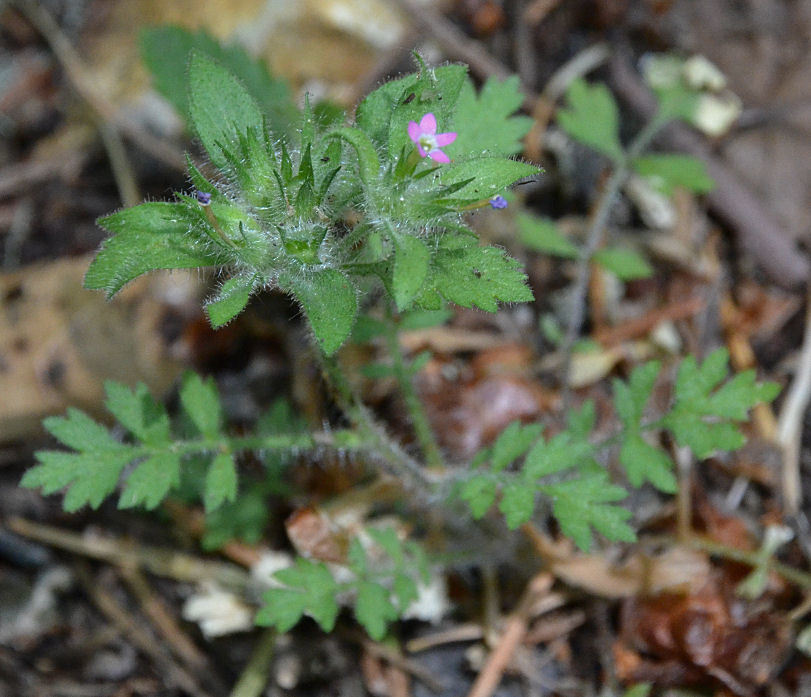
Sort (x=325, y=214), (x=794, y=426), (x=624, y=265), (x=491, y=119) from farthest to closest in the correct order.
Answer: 1. (x=794, y=426)
2. (x=624, y=265)
3. (x=491, y=119)
4. (x=325, y=214)

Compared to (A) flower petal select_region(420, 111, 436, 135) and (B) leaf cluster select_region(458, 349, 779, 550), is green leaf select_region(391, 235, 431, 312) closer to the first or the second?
(A) flower petal select_region(420, 111, 436, 135)

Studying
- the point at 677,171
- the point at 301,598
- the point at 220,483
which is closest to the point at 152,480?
the point at 220,483

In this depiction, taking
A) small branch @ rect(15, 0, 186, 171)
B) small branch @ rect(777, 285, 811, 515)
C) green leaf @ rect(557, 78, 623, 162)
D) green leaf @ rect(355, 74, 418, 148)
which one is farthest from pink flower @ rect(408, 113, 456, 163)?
small branch @ rect(15, 0, 186, 171)

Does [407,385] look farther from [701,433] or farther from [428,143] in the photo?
[428,143]

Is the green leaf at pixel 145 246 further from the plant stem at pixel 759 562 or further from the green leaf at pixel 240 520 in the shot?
the plant stem at pixel 759 562

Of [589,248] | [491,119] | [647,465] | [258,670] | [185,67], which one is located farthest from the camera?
[185,67]

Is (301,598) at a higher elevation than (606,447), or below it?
below

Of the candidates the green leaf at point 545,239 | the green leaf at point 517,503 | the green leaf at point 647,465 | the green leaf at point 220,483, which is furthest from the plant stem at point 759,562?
the green leaf at point 220,483
